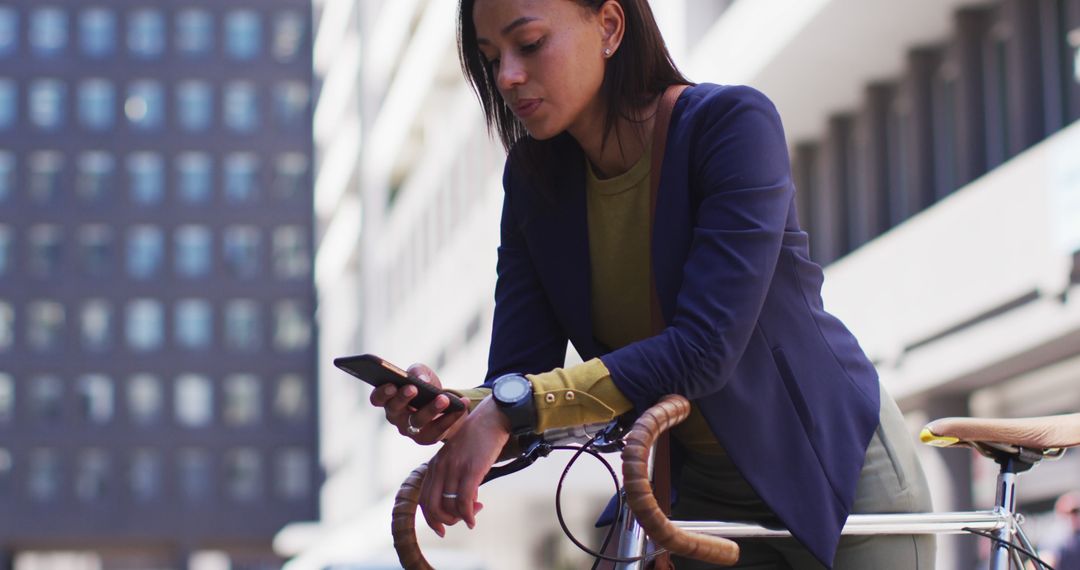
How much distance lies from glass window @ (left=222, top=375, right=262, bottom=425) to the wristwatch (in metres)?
86.1

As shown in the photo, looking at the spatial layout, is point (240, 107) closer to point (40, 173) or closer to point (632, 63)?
point (40, 173)

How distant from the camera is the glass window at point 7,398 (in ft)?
282

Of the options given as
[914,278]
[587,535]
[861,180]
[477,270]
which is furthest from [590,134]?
[587,535]

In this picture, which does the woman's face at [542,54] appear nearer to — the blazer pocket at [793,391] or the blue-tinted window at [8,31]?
the blazer pocket at [793,391]

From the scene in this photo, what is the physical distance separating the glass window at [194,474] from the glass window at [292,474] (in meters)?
3.63

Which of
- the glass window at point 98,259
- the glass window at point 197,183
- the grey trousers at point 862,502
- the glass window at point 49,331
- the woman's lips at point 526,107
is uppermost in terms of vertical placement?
the woman's lips at point 526,107

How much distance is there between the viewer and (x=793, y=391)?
2086 mm

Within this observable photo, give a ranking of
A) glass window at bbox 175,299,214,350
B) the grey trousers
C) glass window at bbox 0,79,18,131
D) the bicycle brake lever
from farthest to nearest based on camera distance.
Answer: glass window at bbox 0,79,18,131 → glass window at bbox 175,299,214,350 → the grey trousers → the bicycle brake lever

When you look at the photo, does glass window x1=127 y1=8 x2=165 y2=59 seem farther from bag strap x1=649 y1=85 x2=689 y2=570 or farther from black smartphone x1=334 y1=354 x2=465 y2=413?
black smartphone x1=334 y1=354 x2=465 y2=413

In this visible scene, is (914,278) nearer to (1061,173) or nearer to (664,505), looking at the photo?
(1061,173)

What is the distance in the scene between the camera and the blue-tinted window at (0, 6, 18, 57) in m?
90.3

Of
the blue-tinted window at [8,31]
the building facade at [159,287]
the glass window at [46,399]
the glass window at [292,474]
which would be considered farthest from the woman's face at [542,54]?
the blue-tinted window at [8,31]

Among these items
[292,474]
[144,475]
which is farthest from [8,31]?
[292,474]

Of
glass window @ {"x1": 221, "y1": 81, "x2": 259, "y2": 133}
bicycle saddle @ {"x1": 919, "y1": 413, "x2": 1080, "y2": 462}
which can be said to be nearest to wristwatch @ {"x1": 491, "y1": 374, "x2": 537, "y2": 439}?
bicycle saddle @ {"x1": 919, "y1": 413, "x2": 1080, "y2": 462}
